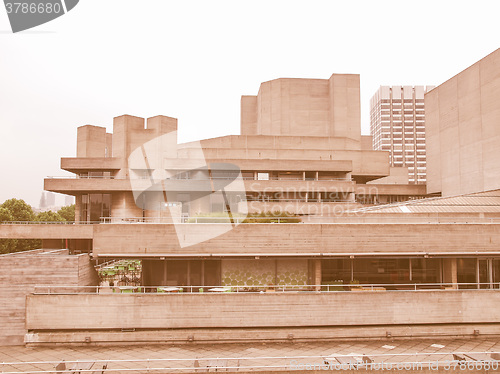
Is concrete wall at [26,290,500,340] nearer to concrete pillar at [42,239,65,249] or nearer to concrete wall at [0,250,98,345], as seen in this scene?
concrete wall at [0,250,98,345]

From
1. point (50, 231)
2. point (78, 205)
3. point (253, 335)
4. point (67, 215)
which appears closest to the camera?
point (253, 335)

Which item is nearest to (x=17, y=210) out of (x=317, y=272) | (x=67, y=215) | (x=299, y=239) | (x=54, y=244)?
(x=67, y=215)

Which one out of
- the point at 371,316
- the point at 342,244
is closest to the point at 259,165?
the point at 342,244

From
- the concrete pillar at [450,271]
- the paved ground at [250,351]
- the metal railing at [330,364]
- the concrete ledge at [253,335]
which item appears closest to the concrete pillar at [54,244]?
the paved ground at [250,351]

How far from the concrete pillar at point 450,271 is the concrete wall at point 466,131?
877 inches

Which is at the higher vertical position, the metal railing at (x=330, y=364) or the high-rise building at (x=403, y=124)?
the high-rise building at (x=403, y=124)

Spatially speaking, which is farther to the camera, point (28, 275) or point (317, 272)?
point (317, 272)

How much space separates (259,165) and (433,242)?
24368 mm

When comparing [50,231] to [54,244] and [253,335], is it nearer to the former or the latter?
[54,244]

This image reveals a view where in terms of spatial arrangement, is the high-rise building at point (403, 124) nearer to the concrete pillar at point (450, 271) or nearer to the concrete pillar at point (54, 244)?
the concrete pillar at point (54, 244)

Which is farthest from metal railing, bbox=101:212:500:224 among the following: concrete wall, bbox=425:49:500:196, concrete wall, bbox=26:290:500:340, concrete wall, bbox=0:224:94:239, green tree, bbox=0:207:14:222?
green tree, bbox=0:207:14:222

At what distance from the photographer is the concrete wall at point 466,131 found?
40.5 m

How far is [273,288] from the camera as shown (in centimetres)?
2223

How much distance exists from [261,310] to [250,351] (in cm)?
232
